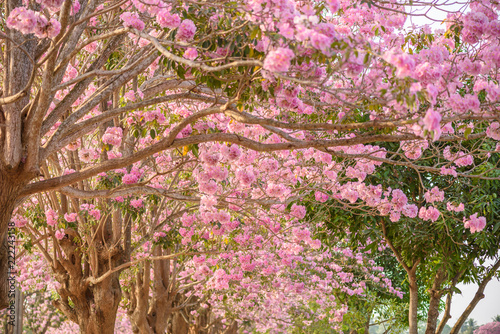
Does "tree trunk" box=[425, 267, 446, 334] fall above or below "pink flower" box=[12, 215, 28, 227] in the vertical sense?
below

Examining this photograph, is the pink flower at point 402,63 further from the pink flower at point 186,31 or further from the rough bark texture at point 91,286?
the rough bark texture at point 91,286

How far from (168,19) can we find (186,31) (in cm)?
27

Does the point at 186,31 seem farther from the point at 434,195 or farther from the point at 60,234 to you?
the point at 60,234

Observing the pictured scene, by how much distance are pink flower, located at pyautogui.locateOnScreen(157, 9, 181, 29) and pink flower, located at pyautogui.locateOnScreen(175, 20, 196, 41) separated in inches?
7.3

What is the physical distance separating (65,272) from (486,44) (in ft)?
23.9

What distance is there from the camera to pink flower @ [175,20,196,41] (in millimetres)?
4395

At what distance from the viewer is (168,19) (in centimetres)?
459

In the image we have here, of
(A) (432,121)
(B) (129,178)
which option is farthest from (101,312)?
(A) (432,121)

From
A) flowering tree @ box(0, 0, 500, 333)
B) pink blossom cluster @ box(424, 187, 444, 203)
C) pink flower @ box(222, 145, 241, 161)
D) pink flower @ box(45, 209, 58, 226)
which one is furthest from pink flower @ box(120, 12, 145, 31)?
pink blossom cluster @ box(424, 187, 444, 203)

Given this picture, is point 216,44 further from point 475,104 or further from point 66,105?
point 475,104

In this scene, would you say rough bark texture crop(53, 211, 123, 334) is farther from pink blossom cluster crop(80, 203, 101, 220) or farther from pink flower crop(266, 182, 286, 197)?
pink flower crop(266, 182, 286, 197)

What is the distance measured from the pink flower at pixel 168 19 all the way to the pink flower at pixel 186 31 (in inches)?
7.3

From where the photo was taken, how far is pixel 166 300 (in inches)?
508

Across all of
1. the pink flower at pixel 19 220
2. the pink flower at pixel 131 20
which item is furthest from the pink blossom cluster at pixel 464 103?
the pink flower at pixel 19 220
